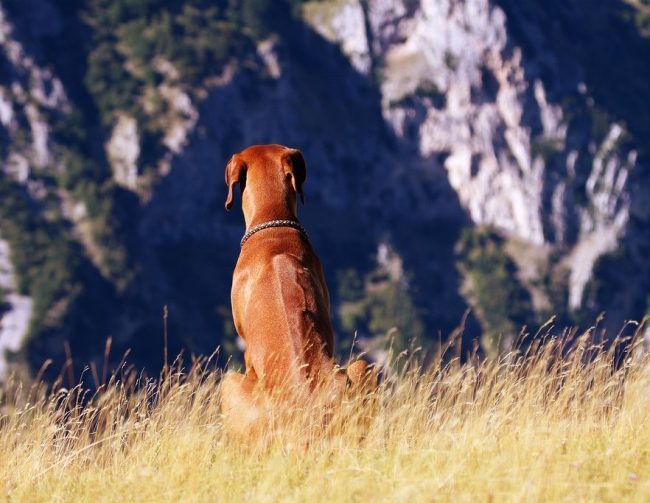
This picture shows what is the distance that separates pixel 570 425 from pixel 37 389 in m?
5.42

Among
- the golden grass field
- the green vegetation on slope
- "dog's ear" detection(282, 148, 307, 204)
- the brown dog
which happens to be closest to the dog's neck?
the brown dog

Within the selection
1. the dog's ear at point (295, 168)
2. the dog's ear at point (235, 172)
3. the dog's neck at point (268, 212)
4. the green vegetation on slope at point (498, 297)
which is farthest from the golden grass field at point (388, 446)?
the green vegetation on slope at point (498, 297)

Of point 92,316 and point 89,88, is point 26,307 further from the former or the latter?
point 89,88

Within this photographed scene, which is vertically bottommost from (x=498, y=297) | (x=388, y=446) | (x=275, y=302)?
(x=498, y=297)

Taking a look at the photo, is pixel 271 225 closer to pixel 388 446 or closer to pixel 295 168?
pixel 295 168

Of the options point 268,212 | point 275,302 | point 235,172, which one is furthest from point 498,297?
point 275,302

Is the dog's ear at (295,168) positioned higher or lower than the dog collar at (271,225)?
higher

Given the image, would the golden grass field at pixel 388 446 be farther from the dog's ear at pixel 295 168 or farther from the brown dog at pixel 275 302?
the dog's ear at pixel 295 168

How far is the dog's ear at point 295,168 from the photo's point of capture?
9.33m

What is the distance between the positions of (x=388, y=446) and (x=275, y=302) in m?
1.66

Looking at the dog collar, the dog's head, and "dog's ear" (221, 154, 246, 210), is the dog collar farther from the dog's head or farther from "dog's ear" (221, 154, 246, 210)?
"dog's ear" (221, 154, 246, 210)

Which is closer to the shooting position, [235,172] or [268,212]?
[268,212]

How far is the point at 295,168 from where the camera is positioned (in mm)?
9523

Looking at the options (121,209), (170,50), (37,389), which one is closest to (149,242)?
(121,209)
